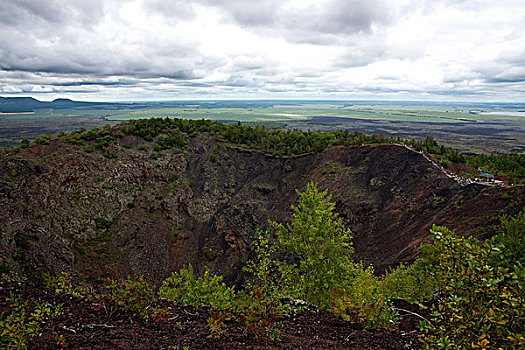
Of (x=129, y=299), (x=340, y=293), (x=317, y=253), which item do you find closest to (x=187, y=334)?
(x=129, y=299)

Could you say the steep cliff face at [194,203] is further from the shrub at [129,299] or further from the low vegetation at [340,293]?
the shrub at [129,299]

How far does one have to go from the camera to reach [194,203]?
6181 centimetres

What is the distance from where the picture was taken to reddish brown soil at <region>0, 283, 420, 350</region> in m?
10.0

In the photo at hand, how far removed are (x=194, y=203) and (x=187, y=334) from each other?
171 feet

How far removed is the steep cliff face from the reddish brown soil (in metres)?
30.2

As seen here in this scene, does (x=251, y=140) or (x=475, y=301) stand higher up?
(x=251, y=140)

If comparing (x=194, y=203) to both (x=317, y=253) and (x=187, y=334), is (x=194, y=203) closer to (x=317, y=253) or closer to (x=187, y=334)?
(x=317, y=253)

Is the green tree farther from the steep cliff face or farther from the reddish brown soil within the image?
the steep cliff face

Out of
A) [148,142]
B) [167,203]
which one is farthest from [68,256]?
[148,142]

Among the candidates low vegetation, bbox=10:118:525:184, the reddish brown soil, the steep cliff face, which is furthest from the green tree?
low vegetation, bbox=10:118:525:184

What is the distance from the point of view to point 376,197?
2098 inches

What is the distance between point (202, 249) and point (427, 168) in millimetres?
42298

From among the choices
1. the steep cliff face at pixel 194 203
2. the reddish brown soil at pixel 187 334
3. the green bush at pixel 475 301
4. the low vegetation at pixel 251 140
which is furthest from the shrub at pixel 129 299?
the low vegetation at pixel 251 140

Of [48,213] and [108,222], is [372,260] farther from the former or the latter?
[48,213]
